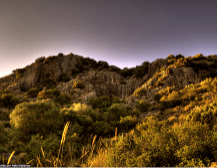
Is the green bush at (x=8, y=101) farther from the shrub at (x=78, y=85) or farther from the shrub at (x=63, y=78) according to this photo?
the shrub at (x=63, y=78)

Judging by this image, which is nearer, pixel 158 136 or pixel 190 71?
pixel 158 136

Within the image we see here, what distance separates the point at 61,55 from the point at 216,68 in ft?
85.8

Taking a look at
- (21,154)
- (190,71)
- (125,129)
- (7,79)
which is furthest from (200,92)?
(7,79)

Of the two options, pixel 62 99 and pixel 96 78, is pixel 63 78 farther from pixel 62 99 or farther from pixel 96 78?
pixel 62 99

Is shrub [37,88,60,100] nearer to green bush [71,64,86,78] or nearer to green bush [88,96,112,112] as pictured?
green bush [88,96,112,112]

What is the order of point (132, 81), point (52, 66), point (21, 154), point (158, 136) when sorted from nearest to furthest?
point (158, 136), point (21, 154), point (132, 81), point (52, 66)

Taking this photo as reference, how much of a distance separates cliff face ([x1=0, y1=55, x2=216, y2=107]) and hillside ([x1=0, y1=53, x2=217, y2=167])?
0.11 metres

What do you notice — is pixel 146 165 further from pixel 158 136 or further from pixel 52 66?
pixel 52 66

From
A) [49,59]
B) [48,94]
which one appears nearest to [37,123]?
[48,94]

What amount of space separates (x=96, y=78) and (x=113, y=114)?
1074 cm

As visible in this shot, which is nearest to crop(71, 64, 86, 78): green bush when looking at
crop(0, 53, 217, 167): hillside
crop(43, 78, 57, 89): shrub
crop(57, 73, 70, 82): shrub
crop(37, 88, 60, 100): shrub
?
crop(0, 53, 217, 167): hillside

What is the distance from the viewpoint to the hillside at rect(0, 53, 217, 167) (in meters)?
3.18

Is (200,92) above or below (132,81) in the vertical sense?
below

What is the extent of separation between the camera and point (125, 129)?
777 centimetres
